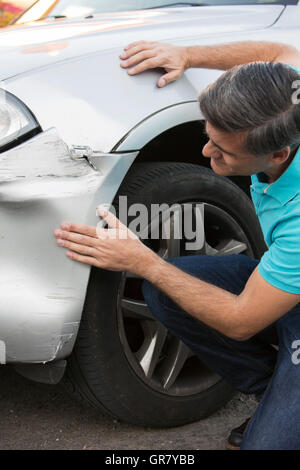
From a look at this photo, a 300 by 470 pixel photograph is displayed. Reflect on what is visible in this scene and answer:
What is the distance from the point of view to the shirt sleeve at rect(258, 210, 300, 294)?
1.90 meters

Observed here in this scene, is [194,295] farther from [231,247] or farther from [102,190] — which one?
[231,247]

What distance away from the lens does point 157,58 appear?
2193mm

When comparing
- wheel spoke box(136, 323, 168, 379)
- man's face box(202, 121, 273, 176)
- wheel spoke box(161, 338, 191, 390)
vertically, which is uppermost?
man's face box(202, 121, 273, 176)

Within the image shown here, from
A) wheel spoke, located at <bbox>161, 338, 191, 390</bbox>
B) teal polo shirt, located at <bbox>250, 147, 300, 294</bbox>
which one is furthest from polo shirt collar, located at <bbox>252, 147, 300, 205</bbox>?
wheel spoke, located at <bbox>161, 338, 191, 390</bbox>

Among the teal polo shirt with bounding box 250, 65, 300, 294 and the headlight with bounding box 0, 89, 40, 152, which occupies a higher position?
→ the headlight with bounding box 0, 89, 40, 152

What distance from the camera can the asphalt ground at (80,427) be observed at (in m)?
2.36

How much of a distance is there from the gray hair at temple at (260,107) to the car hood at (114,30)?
510 mm

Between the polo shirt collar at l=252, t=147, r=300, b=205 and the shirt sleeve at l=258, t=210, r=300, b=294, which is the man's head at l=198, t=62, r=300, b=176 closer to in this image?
the polo shirt collar at l=252, t=147, r=300, b=205

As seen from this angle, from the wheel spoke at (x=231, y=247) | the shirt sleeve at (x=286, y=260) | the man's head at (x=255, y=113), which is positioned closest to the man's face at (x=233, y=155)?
the man's head at (x=255, y=113)

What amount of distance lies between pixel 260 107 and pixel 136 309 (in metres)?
0.84

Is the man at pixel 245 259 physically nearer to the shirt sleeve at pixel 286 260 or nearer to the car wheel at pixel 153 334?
the shirt sleeve at pixel 286 260

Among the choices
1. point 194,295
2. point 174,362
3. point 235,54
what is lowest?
point 174,362

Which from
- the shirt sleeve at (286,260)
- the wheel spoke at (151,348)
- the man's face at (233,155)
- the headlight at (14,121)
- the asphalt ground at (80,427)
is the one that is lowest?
the asphalt ground at (80,427)

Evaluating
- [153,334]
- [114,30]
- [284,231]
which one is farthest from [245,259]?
[114,30]
